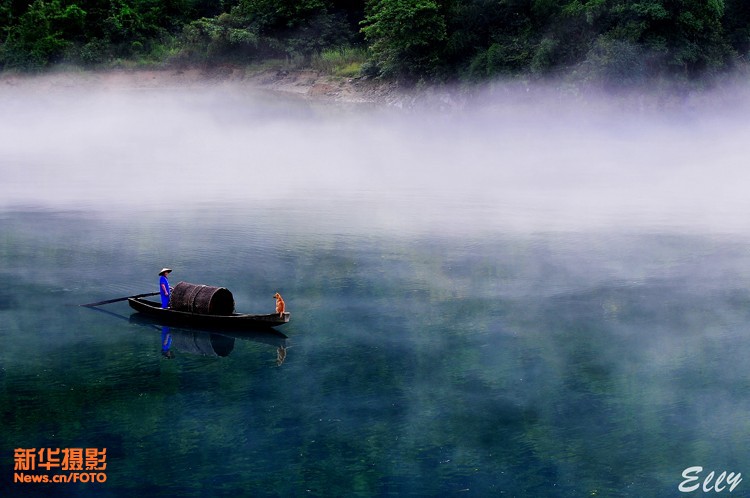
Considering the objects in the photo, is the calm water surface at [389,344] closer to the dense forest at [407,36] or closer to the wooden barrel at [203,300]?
the wooden barrel at [203,300]

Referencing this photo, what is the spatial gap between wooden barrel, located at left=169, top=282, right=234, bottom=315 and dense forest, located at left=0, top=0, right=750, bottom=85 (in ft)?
127

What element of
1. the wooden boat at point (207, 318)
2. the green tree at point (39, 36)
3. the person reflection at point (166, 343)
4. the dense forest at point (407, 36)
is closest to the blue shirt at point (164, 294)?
the wooden boat at point (207, 318)

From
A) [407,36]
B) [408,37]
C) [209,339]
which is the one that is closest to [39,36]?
[407,36]

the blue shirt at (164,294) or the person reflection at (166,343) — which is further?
the blue shirt at (164,294)

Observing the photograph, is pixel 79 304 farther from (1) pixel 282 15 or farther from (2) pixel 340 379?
(1) pixel 282 15

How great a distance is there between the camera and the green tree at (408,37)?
62625mm

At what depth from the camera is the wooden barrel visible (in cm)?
2372

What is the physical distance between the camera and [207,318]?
2373 cm

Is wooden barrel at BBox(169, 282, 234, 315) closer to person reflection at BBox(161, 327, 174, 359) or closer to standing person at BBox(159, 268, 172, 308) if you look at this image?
standing person at BBox(159, 268, 172, 308)

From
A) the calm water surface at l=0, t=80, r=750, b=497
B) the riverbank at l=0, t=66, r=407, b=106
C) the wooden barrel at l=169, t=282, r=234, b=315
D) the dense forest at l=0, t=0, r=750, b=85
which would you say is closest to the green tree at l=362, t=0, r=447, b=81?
the dense forest at l=0, t=0, r=750, b=85

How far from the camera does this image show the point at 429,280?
28.6 meters

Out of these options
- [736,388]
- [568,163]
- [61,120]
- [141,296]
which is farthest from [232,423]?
[61,120]

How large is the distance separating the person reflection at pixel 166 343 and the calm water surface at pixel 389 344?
0.16m

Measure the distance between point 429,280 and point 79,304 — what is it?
32.1 feet
